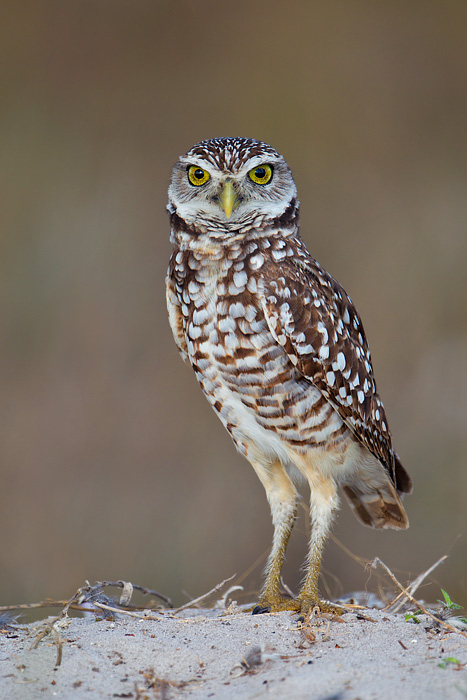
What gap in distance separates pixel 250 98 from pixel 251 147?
3.04 meters

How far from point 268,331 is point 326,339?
20 cm

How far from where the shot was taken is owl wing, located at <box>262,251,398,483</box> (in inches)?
93.7

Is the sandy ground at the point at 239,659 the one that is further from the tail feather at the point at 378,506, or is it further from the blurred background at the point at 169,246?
the blurred background at the point at 169,246

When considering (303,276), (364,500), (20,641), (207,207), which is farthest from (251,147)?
(20,641)

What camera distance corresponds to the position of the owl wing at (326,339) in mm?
2379

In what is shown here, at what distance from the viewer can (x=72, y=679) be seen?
1790 mm

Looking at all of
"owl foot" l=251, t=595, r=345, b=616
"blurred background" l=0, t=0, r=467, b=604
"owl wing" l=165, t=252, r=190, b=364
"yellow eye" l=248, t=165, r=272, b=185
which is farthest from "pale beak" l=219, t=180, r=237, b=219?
"blurred background" l=0, t=0, r=467, b=604

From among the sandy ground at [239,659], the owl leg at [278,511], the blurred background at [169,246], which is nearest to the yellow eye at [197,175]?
the owl leg at [278,511]

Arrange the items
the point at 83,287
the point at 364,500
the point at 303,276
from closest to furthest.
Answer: the point at 303,276, the point at 364,500, the point at 83,287

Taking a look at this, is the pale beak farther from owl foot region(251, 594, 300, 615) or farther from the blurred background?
the blurred background

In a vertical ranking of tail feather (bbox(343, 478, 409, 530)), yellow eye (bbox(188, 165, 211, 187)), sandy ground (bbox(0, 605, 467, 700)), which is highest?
yellow eye (bbox(188, 165, 211, 187))

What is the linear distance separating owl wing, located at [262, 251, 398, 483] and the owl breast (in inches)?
1.6

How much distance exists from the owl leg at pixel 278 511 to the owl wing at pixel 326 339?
0.33 metres

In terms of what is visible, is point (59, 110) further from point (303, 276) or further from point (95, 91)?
point (303, 276)
